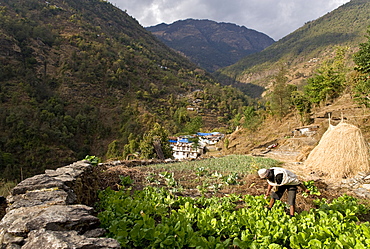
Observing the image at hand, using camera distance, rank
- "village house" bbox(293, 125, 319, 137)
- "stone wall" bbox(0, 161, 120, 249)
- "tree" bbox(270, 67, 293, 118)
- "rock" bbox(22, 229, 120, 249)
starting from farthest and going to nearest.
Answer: "tree" bbox(270, 67, 293, 118) < "village house" bbox(293, 125, 319, 137) < "stone wall" bbox(0, 161, 120, 249) < "rock" bbox(22, 229, 120, 249)

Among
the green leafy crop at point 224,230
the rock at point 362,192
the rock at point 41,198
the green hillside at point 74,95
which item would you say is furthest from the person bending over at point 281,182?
the green hillside at point 74,95

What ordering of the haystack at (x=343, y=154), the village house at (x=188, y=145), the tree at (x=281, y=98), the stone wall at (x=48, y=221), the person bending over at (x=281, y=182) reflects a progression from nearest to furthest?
the stone wall at (x=48, y=221)
the person bending over at (x=281, y=182)
the haystack at (x=343, y=154)
the tree at (x=281, y=98)
the village house at (x=188, y=145)

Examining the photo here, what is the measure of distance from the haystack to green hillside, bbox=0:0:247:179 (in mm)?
24950

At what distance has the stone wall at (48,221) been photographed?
1.82 meters

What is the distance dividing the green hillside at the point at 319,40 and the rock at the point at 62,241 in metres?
99.9

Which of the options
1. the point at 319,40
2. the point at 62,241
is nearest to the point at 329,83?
the point at 62,241

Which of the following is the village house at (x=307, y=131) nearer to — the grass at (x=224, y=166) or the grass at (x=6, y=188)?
the grass at (x=224, y=166)

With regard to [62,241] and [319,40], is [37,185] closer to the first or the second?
[62,241]

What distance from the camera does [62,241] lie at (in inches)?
68.7

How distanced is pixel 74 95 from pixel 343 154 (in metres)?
58.8

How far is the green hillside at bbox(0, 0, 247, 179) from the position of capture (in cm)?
3688

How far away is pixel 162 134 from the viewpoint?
85.4 ft

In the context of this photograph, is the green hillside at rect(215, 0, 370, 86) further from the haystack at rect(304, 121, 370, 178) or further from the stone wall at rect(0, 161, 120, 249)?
the stone wall at rect(0, 161, 120, 249)

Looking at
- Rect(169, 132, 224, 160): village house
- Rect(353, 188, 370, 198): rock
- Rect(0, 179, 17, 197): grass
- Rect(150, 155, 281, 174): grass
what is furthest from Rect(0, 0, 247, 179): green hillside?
Rect(353, 188, 370, 198): rock
